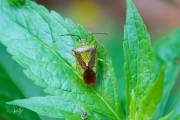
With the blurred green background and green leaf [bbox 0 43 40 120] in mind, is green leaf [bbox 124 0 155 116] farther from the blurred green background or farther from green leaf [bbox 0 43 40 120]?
the blurred green background

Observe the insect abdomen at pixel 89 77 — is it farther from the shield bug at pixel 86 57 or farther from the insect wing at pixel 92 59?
the insect wing at pixel 92 59

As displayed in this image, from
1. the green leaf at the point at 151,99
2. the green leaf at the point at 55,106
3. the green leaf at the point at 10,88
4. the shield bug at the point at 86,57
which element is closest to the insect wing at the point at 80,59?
the shield bug at the point at 86,57

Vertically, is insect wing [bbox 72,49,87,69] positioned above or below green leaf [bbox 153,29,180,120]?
above

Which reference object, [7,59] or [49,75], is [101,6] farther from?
[49,75]

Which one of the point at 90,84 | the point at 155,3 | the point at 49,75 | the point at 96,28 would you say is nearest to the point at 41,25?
the point at 49,75

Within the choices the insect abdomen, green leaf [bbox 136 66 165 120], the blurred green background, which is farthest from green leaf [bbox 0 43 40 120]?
the blurred green background

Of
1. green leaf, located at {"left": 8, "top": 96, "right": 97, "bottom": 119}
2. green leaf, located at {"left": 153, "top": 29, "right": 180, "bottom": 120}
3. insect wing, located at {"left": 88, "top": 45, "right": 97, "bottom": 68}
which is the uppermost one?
insect wing, located at {"left": 88, "top": 45, "right": 97, "bottom": 68}
